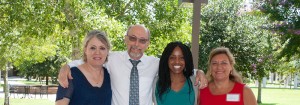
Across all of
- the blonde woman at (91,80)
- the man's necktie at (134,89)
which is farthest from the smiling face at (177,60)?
the blonde woman at (91,80)

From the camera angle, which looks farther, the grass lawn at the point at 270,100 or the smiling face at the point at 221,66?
the grass lawn at the point at 270,100

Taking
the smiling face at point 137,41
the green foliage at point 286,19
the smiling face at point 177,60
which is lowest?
the smiling face at point 177,60

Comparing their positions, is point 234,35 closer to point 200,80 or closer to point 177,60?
point 200,80

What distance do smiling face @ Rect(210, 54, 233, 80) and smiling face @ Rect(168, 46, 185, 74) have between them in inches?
14.6

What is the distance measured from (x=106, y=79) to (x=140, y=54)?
451 mm

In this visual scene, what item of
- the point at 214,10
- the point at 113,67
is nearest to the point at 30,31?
the point at 113,67

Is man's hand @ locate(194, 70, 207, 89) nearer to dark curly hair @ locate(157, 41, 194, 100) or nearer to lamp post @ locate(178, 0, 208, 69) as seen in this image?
dark curly hair @ locate(157, 41, 194, 100)

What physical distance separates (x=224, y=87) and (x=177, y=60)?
0.59 meters

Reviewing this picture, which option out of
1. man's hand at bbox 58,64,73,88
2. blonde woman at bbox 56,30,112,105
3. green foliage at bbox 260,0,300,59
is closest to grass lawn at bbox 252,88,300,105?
green foliage at bbox 260,0,300,59

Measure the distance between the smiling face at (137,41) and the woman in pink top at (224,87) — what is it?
2.19 ft

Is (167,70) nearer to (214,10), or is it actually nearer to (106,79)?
(106,79)

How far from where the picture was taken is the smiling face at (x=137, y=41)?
12.4 ft

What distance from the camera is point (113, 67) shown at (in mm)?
3795

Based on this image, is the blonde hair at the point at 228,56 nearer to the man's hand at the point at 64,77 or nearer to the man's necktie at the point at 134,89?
the man's necktie at the point at 134,89
